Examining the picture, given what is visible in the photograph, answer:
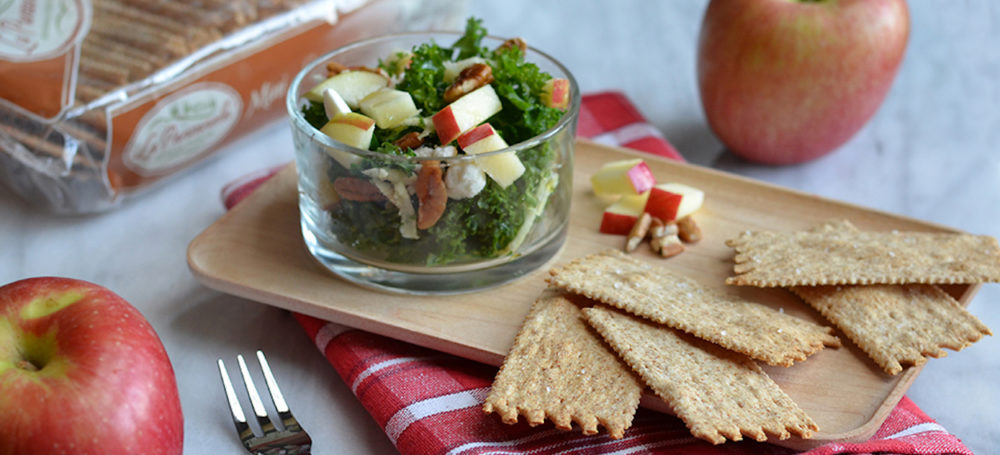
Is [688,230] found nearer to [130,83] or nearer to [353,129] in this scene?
[353,129]

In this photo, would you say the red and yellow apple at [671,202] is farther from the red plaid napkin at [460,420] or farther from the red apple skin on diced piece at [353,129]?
the red apple skin on diced piece at [353,129]

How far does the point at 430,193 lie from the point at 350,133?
20cm

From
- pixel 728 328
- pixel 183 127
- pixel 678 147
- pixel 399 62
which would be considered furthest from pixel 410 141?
pixel 678 147

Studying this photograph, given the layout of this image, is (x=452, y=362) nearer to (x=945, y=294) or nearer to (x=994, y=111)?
(x=945, y=294)

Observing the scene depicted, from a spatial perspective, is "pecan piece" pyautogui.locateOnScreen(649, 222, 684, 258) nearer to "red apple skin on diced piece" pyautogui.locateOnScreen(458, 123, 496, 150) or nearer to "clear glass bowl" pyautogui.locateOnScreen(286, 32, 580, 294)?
"clear glass bowl" pyautogui.locateOnScreen(286, 32, 580, 294)

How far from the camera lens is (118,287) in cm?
210

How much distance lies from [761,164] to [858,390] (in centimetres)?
118

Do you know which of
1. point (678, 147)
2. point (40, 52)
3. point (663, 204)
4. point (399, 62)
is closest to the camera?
point (399, 62)

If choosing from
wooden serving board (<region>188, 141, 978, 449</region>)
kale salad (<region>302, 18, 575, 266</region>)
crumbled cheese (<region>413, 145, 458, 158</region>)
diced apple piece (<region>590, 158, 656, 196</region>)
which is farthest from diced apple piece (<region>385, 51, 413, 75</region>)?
diced apple piece (<region>590, 158, 656, 196</region>)

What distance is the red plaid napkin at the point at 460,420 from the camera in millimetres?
1532

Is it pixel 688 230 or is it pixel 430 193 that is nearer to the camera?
pixel 430 193

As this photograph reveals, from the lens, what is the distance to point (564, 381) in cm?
154

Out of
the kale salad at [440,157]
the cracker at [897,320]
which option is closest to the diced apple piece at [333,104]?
the kale salad at [440,157]

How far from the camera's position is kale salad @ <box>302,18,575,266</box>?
5.55 feet
